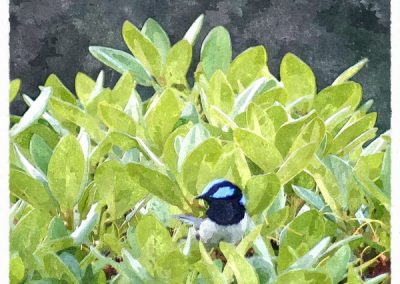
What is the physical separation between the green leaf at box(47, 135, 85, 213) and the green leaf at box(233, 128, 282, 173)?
23 cm

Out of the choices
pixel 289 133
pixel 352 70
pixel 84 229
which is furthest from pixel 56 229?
pixel 352 70

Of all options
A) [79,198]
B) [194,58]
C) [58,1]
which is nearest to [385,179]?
[79,198]

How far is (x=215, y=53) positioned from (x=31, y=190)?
0.60 m

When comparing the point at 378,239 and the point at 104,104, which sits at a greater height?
the point at 104,104

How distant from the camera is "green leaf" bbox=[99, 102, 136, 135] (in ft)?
4.05

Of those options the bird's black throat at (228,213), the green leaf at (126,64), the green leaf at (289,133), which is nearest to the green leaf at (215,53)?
the green leaf at (126,64)

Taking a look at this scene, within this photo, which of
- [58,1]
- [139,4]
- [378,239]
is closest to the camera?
[378,239]

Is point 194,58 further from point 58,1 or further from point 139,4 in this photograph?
point 58,1

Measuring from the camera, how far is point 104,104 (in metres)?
1.23

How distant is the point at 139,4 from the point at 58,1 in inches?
15.9

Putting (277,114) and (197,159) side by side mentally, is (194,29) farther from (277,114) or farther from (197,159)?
(197,159)

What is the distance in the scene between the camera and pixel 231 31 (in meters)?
2.22

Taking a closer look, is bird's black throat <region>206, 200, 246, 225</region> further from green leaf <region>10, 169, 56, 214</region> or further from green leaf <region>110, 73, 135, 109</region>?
green leaf <region>110, 73, 135, 109</region>

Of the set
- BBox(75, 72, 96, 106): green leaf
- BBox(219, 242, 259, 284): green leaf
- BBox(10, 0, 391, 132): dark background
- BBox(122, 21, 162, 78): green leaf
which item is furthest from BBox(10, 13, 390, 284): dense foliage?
BBox(10, 0, 391, 132): dark background
